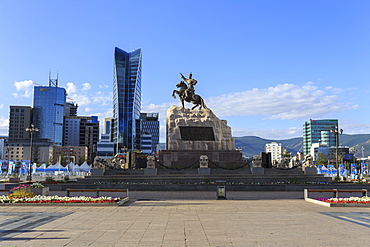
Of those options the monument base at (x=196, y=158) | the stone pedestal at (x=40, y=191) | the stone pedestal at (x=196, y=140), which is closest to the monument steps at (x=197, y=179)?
the stone pedestal at (x=196, y=140)

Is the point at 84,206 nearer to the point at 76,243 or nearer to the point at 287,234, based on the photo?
the point at 76,243

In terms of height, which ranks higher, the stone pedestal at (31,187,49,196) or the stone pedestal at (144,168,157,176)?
the stone pedestal at (144,168,157,176)

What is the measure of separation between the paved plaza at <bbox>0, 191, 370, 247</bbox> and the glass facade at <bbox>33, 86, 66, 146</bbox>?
179 metres

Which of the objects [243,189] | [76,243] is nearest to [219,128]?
[243,189]

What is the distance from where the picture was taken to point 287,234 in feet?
32.3

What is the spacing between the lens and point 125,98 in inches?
6270

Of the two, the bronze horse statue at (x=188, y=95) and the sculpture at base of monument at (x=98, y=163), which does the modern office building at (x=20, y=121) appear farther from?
the sculpture at base of monument at (x=98, y=163)

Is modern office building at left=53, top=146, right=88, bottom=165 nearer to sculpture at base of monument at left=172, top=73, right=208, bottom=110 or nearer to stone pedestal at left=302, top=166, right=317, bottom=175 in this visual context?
sculpture at base of monument at left=172, top=73, right=208, bottom=110

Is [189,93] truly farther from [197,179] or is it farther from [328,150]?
[328,150]

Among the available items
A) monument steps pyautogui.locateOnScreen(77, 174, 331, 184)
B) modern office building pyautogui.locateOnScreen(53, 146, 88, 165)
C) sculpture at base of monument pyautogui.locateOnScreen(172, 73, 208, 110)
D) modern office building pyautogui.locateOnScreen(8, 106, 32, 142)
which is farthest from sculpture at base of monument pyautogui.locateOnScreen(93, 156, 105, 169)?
modern office building pyautogui.locateOnScreen(8, 106, 32, 142)

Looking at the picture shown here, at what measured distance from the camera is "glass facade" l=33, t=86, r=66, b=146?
184125 millimetres

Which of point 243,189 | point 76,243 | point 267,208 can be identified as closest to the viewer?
point 76,243

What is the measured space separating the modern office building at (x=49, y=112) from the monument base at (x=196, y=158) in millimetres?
163242

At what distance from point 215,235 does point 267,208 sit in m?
6.53
